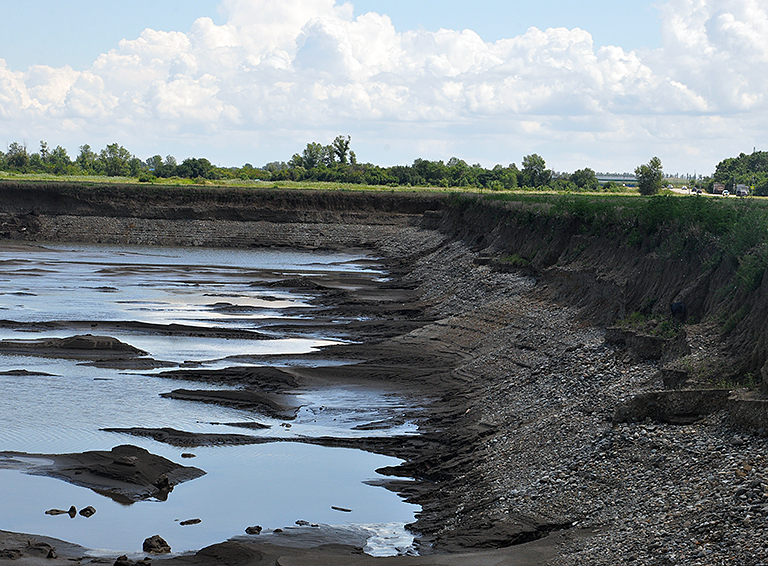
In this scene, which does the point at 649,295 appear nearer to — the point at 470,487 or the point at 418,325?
the point at 470,487

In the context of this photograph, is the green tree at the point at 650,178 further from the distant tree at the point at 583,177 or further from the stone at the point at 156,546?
the stone at the point at 156,546

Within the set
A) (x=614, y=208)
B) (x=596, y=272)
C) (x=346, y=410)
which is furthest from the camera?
(x=614, y=208)

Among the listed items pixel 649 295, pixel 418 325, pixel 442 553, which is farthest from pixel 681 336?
pixel 418 325

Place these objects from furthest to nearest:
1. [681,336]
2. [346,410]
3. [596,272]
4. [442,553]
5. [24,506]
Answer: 1. [596,272]
2. [346,410]
3. [681,336]
4. [24,506]
5. [442,553]

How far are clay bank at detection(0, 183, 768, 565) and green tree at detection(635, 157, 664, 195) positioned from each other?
48436 mm

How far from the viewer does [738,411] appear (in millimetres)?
13461

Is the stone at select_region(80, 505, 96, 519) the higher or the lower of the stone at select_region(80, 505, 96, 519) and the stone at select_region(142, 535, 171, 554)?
the lower

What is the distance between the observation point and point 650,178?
298ft

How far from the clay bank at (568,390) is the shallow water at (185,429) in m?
0.65

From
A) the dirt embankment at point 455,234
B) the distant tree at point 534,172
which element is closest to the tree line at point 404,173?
the distant tree at point 534,172

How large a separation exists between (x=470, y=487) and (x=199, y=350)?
15.4m

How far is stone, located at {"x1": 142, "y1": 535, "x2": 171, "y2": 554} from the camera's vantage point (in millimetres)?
12883

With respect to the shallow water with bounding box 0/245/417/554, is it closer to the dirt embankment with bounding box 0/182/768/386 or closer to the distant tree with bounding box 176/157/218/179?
the dirt embankment with bounding box 0/182/768/386

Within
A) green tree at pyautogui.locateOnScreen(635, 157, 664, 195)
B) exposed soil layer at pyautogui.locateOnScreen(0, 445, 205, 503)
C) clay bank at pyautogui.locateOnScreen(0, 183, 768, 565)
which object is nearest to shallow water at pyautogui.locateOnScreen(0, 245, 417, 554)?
exposed soil layer at pyautogui.locateOnScreen(0, 445, 205, 503)
